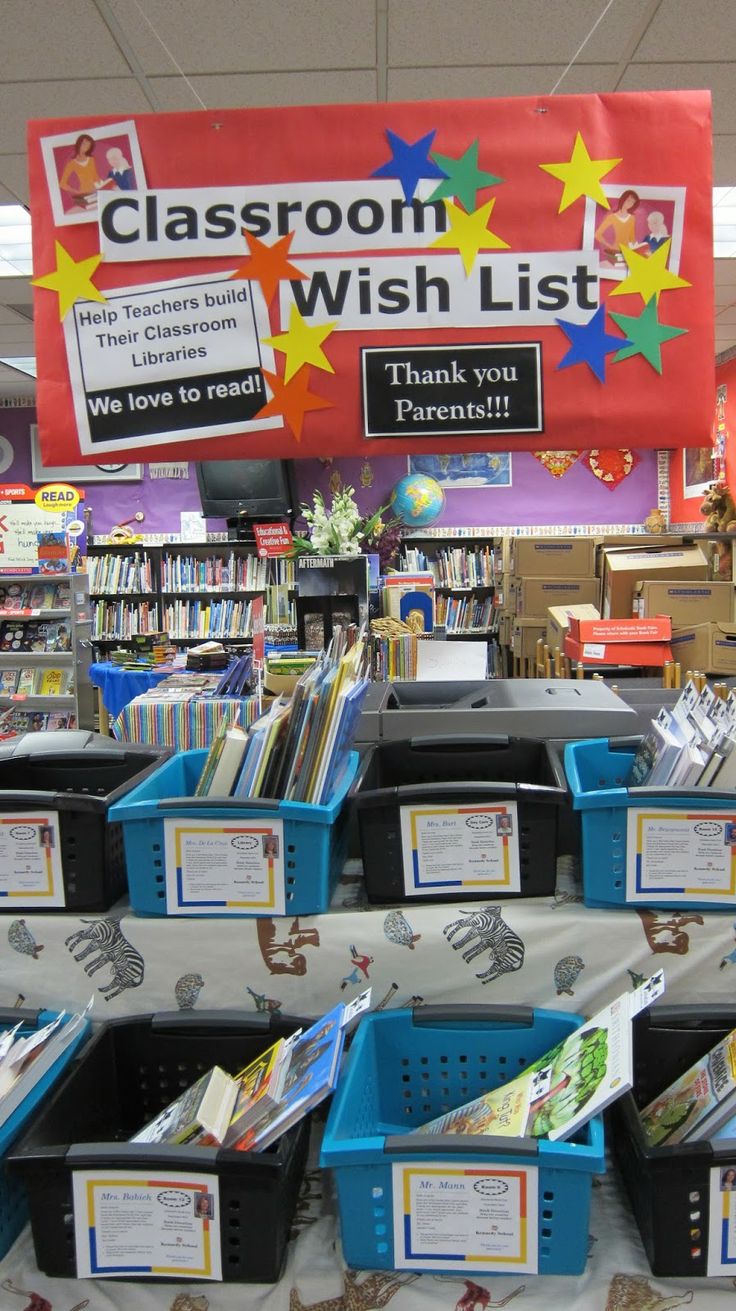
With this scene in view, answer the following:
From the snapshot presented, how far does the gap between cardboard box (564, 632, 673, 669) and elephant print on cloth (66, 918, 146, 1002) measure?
2.94 meters

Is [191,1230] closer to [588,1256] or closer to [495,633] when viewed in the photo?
[588,1256]

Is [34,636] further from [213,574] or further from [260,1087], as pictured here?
[260,1087]

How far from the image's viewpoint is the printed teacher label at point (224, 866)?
1393 millimetres

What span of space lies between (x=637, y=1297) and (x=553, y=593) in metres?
5.57

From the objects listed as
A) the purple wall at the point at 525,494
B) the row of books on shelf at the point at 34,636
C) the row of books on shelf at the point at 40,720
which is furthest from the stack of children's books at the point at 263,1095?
the purple wall at the point at 525,494

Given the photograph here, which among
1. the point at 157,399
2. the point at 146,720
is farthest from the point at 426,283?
the point at 146,720

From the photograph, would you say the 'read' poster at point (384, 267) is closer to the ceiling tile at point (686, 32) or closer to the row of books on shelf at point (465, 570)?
the ceiling tile at point (686, 32)

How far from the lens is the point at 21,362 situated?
7.63m

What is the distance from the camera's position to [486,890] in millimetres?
1436

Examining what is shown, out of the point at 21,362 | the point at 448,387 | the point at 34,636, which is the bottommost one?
the point at 34,636

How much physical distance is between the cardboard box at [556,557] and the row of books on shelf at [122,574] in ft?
11.7

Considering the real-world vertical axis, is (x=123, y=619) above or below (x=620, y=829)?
above

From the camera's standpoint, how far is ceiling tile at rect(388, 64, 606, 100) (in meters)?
3.24

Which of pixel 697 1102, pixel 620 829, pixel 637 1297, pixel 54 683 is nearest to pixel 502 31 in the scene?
pixel 620 829
